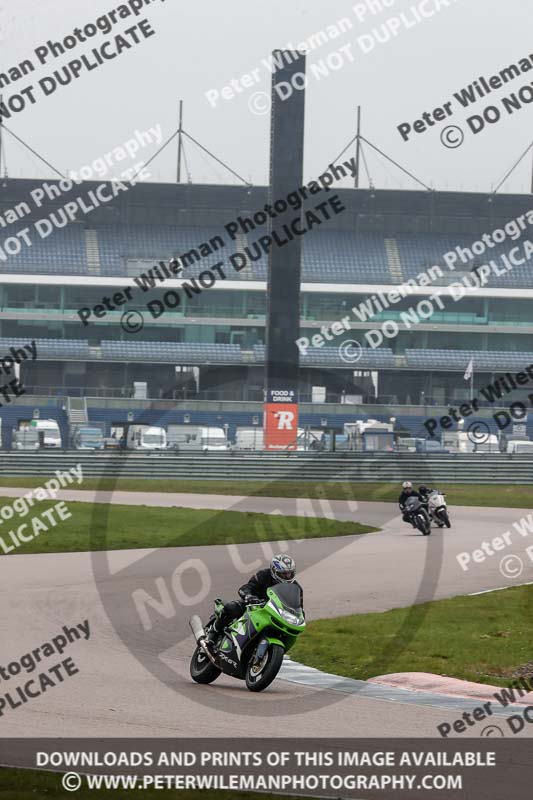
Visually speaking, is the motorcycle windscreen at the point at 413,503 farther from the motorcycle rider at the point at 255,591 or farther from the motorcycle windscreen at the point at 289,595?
the motorcycle windscreen at the point at 289,595

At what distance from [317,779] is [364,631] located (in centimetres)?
705

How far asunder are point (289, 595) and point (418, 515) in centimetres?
1737

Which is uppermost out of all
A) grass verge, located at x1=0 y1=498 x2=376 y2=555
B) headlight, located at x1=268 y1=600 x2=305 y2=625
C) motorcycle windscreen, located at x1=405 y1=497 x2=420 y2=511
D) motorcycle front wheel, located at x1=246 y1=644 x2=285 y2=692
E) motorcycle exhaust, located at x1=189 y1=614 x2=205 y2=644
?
headlight, located at x1=268 y1=600 x2=305 y2=625

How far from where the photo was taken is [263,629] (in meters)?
11.3

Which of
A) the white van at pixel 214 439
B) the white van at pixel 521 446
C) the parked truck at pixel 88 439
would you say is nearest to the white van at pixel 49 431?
the parked truck at pixel 88 439

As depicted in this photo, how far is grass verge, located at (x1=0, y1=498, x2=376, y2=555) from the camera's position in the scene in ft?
80.8

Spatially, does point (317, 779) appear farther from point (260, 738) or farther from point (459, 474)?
point (459, 474)

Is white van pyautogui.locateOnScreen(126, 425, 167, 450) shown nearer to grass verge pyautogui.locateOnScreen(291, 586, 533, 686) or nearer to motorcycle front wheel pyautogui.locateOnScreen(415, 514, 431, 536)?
motorcycle front wheel pyautogui.locateOnScreen(415, 514, 431, 536)

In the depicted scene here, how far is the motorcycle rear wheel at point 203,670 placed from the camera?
39.0 feet

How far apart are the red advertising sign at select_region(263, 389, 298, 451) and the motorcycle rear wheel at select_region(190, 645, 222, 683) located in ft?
143

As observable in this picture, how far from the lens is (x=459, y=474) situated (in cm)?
4859

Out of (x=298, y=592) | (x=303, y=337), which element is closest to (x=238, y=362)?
(x=303, y=337)
